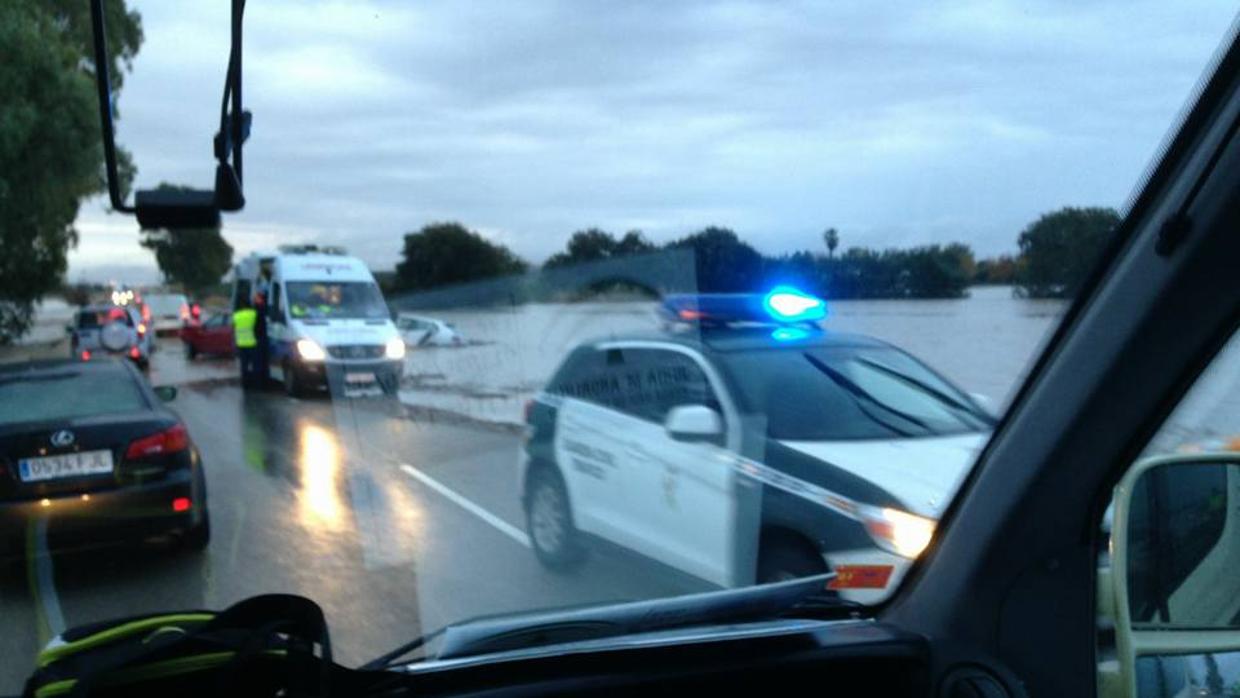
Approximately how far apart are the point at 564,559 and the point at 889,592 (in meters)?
2.50

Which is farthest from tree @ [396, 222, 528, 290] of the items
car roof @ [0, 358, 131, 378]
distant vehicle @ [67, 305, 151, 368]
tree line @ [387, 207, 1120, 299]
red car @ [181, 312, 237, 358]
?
red car @ [181, 312, 237, 358]

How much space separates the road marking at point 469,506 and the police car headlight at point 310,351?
382cm

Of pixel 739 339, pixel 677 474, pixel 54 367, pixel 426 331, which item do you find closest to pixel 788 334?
pixel 739 339

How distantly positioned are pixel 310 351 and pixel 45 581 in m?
6.87

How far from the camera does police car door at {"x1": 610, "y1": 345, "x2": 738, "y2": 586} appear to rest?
14.3ft

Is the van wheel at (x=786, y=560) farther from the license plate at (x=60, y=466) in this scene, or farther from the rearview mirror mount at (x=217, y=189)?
the license plate at (x=60, y=466)

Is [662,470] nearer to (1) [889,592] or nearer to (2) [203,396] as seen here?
(1) [889,592]

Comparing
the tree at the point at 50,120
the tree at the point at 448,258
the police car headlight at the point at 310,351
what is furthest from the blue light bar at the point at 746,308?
the police car headlight at the point at 310,351

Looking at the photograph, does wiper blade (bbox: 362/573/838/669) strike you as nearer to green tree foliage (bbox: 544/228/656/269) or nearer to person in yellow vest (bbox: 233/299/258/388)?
green tree foliage (bbox: 544/228/656/269)

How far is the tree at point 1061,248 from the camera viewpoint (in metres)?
2.38

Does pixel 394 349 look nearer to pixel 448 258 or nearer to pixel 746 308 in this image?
pixel 448 258

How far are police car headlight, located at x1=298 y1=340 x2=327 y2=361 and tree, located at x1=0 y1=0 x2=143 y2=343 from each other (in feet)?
25.9

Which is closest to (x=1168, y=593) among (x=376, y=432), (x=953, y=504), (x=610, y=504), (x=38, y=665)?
(x=953, y=504)

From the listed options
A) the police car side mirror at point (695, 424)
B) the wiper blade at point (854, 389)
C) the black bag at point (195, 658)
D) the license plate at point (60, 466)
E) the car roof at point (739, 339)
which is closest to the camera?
the black bag at point (195, 658)
